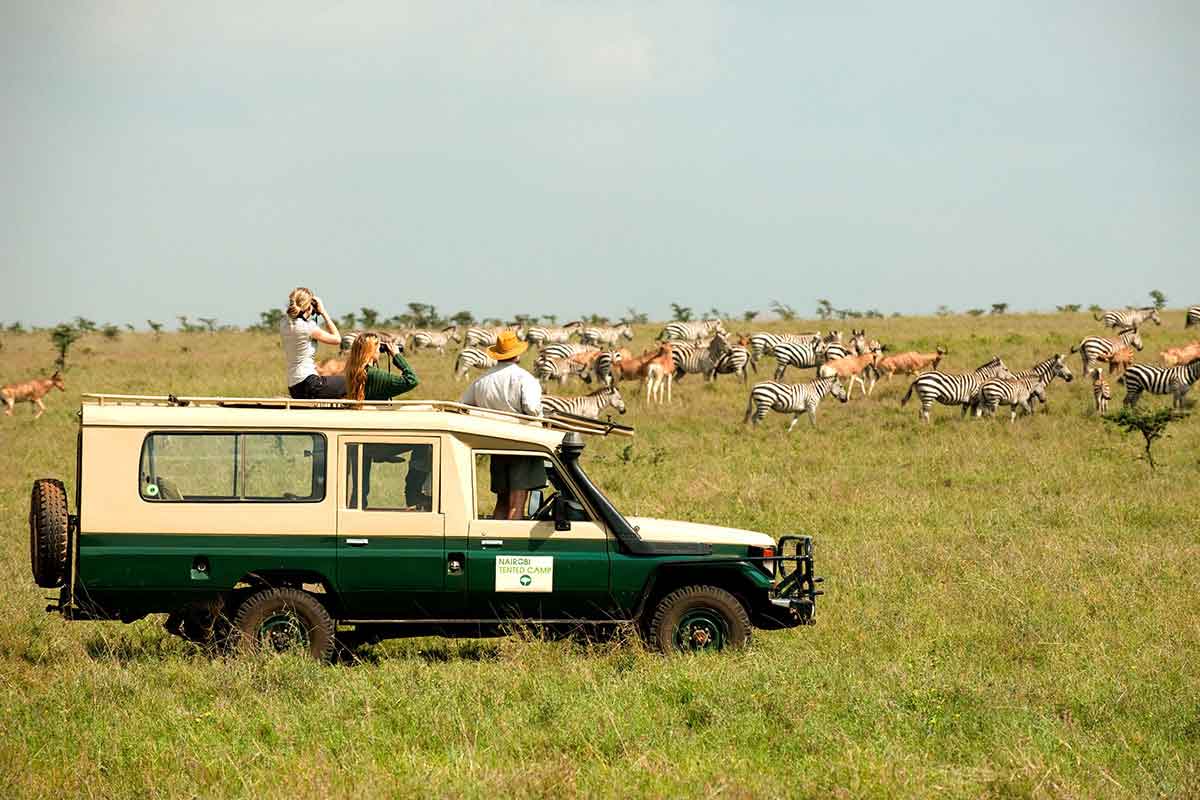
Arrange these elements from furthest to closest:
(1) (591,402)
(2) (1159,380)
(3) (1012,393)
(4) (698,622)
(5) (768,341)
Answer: (5) (768,341)
(2) (1159,380)
(1) (591,402)
(3) (1012,393)
(4) (698,622)

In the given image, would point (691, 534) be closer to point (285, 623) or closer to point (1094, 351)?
point (285, 623)

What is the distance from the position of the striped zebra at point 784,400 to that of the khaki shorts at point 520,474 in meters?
16.5

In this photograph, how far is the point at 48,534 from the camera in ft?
27.7

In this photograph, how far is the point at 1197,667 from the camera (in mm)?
9141

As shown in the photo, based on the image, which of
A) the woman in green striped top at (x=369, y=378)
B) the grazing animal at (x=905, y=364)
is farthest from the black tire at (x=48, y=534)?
the grazing animal at (x=905, y=364)

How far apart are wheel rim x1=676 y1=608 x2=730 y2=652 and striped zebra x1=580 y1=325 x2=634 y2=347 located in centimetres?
3577

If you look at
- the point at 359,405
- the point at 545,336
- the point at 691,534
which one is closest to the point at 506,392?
the point at 359,405

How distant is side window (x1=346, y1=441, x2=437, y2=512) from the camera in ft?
28.8

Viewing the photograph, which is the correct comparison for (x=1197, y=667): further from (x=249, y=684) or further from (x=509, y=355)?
(x=249, y=684)

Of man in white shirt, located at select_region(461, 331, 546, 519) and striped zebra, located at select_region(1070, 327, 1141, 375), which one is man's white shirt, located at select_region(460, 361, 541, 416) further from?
striped zebra, located at select_region(1070, 327, 1141, 375)

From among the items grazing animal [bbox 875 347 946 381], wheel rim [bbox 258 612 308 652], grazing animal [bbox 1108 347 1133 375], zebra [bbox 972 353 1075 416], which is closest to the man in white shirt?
wheel rim [bbox 258 612 308 652]

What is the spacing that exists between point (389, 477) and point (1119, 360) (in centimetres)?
2693

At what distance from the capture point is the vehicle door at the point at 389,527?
345 inches

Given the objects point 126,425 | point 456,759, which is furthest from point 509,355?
point 456,759
